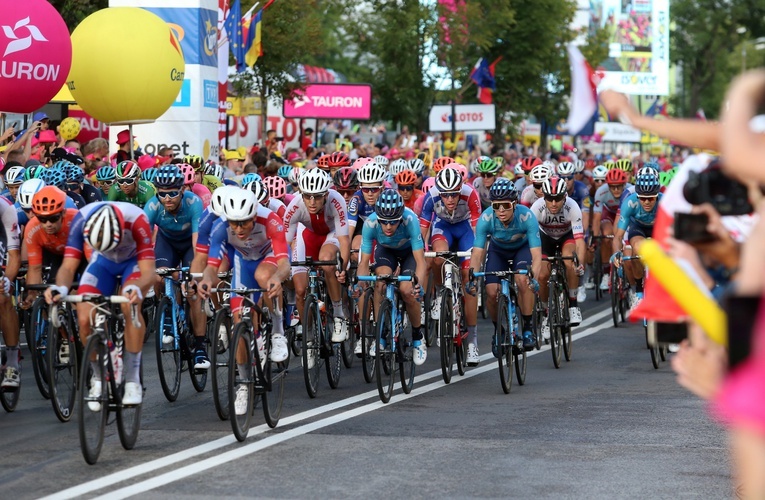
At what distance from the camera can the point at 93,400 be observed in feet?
31.0

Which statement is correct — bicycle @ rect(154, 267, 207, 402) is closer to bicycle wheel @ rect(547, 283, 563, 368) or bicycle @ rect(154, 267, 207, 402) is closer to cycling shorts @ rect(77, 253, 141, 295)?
cycling shorts @ rect(77, 253, 141, 295)

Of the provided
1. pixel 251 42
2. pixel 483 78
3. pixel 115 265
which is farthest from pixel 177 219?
pixel 483 78

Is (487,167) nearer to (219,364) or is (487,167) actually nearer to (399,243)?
(399,243)

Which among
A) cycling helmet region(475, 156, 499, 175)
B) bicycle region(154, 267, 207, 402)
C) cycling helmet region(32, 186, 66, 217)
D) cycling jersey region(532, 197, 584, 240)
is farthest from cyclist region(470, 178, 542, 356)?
cycling helmet region(475, 156, 499, 175)

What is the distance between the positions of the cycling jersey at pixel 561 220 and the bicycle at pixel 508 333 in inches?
92.9

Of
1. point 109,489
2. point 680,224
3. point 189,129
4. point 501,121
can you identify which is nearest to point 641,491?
point 109,489

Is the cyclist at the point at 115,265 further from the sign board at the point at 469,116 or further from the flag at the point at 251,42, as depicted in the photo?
the sign board at the point at 469,116

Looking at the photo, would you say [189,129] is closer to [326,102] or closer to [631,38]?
[326,102]

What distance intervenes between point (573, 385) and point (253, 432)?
3870mm

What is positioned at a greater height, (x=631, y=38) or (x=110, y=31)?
(x=631, y=38)

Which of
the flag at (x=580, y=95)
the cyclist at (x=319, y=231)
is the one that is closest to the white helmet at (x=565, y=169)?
the cyclist at (x=319, y=231)

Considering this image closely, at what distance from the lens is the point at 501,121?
48000 millimetres

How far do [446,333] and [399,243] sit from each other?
904 mm

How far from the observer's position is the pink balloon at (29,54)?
16000mm
